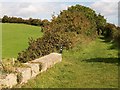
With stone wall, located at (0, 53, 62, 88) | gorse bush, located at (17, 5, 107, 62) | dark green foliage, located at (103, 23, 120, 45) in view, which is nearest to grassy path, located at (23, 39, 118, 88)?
stone wall, located at (0, 53, 62, 88)

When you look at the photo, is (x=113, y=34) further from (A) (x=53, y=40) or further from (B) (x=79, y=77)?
(B) (x=79, y=77)

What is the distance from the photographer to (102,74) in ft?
45.0

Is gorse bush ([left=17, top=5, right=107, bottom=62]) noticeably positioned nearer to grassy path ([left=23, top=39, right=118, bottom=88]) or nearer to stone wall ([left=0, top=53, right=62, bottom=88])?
grassy path ([left=23, top=39, right=118, bottom=88])

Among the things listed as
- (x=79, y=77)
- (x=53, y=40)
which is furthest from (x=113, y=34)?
(x=79, y=77)

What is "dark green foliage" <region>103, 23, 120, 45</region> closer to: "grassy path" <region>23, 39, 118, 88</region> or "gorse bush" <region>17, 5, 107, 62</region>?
"gorse bush" <region>17, 5, 107, 62</region>

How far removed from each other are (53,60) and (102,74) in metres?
3.08

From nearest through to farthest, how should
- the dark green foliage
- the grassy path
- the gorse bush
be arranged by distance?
1. the grassy path
2. the gorse bush
3. the dark green foliage

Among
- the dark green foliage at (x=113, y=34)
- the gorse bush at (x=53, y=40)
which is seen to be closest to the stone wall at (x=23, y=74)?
the gorse bush at (x=53, y=40)

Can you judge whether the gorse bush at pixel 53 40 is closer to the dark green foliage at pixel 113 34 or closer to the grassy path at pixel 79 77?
the dark green foliage at pixel 113 34

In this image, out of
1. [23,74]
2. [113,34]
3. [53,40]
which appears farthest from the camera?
[113,34]

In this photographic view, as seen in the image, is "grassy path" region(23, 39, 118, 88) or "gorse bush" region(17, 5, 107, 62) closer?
"grassy path" region(23, 39, 118, 88)

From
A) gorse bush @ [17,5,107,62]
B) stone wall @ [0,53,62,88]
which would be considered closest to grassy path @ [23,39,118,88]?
stone wall @ [0,53,62,88]

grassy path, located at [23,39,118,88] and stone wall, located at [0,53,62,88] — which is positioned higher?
stone wall, located at [0,53,62,88]

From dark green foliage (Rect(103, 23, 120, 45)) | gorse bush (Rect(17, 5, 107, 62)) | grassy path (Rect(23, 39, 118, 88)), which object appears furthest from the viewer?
dark green foliage (Rect(103, 23, 120, 45))
